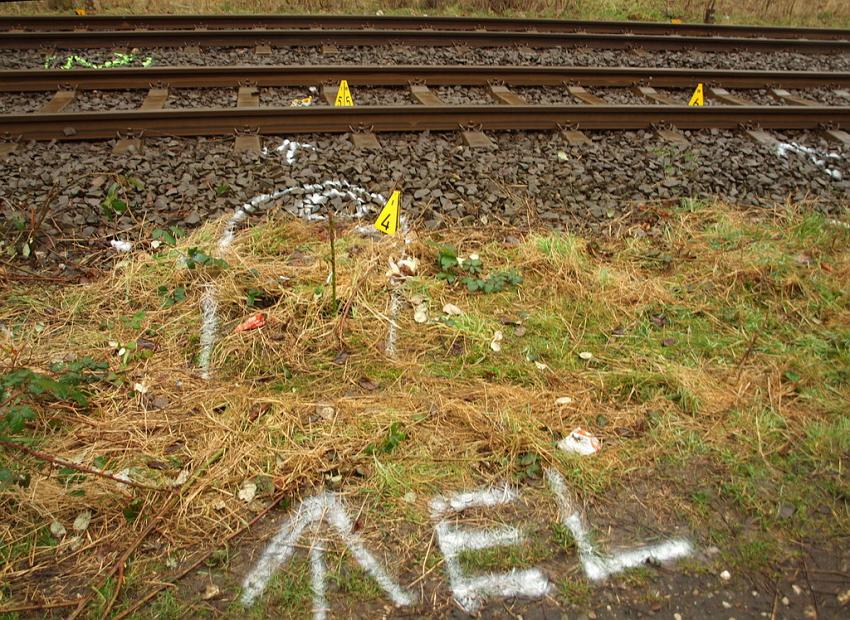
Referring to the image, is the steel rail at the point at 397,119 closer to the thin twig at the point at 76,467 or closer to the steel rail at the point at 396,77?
the steel rail at the point at 396,77

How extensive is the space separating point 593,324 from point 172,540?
260 cm

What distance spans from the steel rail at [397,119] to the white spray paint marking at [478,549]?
13.6 feet

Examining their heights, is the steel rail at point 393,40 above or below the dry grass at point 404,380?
above

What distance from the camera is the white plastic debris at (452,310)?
12.5 ft

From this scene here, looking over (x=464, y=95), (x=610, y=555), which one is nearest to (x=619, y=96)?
(x=464, y=95)

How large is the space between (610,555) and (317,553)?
1187 mm

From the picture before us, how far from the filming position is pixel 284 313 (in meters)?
3.65

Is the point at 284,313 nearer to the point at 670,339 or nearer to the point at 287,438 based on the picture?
the point at 287,438

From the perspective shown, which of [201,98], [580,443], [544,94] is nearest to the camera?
[580,443]

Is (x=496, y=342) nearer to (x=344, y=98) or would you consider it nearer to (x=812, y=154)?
(x=344, y=98)

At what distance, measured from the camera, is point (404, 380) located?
3363 mm

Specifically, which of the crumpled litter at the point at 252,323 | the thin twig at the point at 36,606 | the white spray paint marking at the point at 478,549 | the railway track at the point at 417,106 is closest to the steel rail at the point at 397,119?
the railway track at the point at 417,106

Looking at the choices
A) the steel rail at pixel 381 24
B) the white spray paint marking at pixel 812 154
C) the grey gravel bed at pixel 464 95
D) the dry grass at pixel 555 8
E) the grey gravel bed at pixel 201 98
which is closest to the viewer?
the white spray paint marking at pixel 812 154

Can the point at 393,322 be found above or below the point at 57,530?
above
